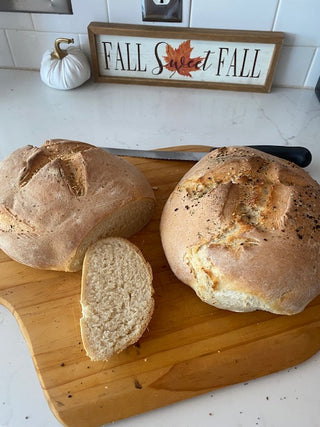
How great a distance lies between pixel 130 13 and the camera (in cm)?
184

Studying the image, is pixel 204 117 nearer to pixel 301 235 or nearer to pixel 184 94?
pixel 184 94

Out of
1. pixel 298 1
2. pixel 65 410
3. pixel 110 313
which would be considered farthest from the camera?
pixel 298 1

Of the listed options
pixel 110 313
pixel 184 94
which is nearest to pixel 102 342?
pixel 110 313

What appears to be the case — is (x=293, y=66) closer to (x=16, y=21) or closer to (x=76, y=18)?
(x=76, y=18)

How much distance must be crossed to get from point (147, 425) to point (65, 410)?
0.74 ft

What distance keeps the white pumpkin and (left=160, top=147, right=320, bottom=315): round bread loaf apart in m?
1.14

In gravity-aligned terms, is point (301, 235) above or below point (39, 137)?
above

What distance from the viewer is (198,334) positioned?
3.66 ft

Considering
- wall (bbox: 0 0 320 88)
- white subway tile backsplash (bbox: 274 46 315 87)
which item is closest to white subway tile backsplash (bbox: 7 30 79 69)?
wall (bbox: 0 0 320 88)

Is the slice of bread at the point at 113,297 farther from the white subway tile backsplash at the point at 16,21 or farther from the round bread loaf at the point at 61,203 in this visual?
the white subway tile backsplash at the point at 16,21

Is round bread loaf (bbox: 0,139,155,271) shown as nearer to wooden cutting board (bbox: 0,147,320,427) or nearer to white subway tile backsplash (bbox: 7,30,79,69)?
wooden cutting board (bbox: 0,147,320,427)

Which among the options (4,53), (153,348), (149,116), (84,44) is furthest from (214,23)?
(153,348)

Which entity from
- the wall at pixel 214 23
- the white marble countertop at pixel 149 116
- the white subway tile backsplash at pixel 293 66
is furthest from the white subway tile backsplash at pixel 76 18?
the white subway tile backsplash at pixel 293 66

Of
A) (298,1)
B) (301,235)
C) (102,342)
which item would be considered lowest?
(102,342)
